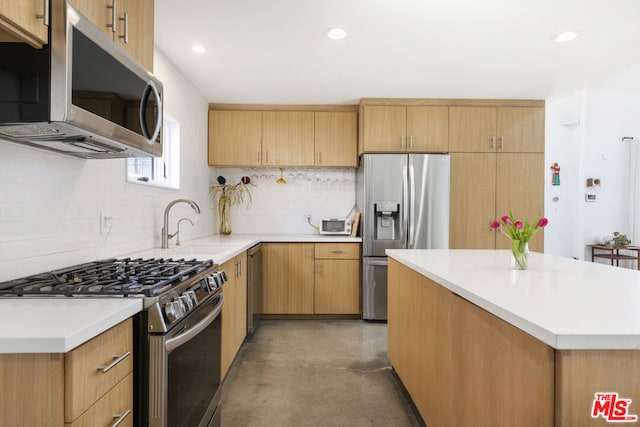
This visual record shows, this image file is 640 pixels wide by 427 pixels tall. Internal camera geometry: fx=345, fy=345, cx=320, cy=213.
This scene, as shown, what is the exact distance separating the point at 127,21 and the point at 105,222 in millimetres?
1071

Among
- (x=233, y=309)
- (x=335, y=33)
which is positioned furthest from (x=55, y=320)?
(x=335, y=33)

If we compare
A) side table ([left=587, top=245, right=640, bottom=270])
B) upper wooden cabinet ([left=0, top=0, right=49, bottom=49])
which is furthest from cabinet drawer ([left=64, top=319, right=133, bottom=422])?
side table ([left=587, top=245, right=640, bottom=270])

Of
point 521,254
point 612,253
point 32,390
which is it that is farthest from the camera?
point 612,253

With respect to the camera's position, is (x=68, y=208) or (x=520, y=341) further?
(x=68, y=208)

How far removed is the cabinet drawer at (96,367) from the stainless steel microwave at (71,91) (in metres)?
0.68

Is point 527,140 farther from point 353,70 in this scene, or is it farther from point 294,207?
point 294,207

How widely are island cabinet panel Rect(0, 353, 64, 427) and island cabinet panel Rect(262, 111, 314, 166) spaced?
3299mm

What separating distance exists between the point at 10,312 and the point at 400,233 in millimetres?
3157

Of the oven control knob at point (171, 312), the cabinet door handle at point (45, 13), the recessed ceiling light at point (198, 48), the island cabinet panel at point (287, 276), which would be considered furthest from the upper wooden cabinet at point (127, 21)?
the island cabinet panel at point (287, 276)

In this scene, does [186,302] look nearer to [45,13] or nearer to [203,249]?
[45,13]

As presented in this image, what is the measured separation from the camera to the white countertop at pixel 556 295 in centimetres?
79

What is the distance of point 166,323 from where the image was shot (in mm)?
1153

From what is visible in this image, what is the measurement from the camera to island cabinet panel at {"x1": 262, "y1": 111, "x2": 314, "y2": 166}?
3.95 metres

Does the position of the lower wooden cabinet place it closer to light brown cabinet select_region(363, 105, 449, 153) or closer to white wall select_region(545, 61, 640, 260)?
light brown cabinet select_region(363, 105, 449, 153)
